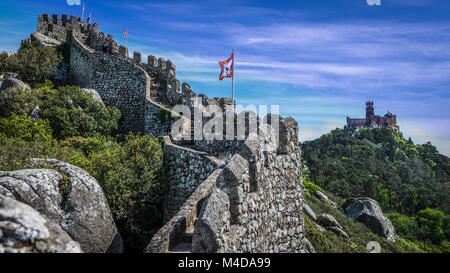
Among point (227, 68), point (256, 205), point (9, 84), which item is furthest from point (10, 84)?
point (256, 205)

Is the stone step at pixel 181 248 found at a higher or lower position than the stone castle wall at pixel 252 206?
lower

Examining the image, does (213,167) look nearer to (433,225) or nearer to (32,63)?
(32,63)

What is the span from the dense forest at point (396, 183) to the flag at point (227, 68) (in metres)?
42.0

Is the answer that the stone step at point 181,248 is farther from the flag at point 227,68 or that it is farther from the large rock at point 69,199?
the flag at point 227,68

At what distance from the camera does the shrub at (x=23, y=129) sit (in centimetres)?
1406

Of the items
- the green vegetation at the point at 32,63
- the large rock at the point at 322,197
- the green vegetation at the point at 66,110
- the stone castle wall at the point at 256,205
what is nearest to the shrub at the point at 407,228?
the large rock at the point at 322,197

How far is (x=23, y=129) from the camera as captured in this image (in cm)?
1428

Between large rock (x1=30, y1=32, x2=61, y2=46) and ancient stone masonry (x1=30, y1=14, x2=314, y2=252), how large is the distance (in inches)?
360

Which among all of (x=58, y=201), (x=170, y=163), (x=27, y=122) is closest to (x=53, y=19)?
(x=27, y=122)

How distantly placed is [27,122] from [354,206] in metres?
35.3

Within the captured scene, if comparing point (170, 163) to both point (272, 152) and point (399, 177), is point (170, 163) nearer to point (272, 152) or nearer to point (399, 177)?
point (272, 152)

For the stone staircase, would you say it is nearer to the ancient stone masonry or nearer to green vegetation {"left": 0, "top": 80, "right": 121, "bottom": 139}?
the ancient stone masonry

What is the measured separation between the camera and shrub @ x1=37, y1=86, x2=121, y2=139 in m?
16.2

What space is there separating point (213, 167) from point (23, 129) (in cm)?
1102
